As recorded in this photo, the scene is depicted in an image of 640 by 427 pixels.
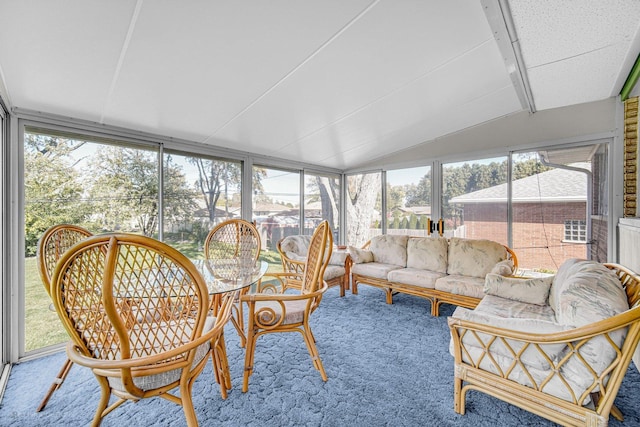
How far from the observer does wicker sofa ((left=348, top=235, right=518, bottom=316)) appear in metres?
3.14

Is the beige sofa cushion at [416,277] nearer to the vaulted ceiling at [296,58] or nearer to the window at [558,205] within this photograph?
the window at [558,205]

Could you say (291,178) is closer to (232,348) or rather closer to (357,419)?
(232,348)

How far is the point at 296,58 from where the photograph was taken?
203 cm

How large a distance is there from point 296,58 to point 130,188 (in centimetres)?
227

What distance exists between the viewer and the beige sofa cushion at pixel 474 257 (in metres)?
3.43

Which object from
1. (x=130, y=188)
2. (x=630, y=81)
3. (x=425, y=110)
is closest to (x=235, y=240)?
(x=130, y=188)

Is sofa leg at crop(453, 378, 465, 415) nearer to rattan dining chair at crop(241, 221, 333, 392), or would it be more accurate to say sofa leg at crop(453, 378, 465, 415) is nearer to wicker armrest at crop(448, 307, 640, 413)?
wicker armrest at crop(448, 307, 640, 413)

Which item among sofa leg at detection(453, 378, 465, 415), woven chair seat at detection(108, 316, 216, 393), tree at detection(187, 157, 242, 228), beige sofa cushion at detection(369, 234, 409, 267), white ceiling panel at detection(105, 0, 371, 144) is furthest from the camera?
beige sofa cushion at detection(369, 234, 409, 267)

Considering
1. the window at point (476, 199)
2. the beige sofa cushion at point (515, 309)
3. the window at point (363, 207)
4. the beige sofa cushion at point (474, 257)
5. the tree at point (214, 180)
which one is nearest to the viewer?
the beige sofa cushion at point (515, 309)

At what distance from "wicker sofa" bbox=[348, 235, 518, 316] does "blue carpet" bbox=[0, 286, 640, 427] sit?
65cm

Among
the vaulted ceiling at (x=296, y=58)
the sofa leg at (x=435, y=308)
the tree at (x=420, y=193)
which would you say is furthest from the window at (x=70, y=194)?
the tree at (x=420, y=193)

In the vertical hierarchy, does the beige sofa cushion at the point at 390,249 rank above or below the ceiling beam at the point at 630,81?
below

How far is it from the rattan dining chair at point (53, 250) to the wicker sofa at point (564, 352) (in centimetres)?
245

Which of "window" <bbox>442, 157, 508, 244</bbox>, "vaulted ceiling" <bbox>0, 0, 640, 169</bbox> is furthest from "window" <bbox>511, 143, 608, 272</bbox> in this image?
"vaulted ceiling" <bbox>0, 0, 640, 169</bbox>
